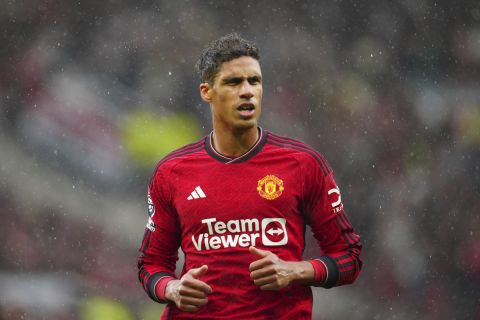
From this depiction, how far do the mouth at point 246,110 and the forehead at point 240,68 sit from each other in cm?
12

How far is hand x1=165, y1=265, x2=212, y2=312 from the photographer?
2.80m

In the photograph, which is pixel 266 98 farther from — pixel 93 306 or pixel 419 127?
pixel 93 306

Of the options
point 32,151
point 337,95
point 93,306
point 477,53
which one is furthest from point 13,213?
point 477,53

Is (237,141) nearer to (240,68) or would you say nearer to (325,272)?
(240,68)

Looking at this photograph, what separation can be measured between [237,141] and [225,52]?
34cm

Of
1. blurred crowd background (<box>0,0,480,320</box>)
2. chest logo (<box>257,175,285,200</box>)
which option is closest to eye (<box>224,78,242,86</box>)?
chest logo (<box>257,175,285,200</box>)

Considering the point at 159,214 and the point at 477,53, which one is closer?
the point at 159,214

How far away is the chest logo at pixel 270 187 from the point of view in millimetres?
3018

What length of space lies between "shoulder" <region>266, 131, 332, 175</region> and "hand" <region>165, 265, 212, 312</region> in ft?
1.92

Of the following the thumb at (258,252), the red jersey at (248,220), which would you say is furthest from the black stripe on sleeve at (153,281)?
the thumb at (258,252)

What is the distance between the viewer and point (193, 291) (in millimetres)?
2812

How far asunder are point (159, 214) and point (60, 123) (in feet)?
13.8

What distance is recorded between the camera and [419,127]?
712 centimetres

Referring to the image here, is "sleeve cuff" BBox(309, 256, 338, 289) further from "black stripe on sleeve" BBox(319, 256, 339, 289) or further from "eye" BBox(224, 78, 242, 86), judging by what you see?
"eye" BBox(224, 78, 242, 86)
